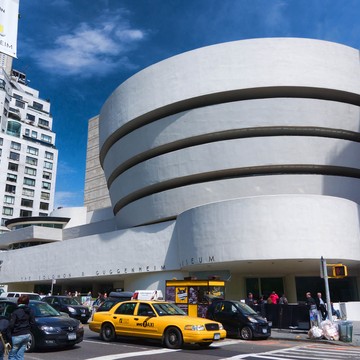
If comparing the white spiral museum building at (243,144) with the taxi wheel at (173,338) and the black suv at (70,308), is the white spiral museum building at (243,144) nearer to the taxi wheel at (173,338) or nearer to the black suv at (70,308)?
the black suv at (70,308)

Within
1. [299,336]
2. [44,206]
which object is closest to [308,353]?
[299,336]

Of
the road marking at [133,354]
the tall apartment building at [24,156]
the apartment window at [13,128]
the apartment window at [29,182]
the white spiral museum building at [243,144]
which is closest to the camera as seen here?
the road marking at [133,354]

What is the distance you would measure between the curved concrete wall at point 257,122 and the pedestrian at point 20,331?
26.5m

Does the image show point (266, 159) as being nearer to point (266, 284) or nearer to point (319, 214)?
point (319, 214)

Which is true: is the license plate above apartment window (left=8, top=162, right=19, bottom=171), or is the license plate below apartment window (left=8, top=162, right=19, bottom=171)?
below

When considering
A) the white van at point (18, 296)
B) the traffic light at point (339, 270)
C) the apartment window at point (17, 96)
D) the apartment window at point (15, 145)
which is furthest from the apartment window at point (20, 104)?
the traffic light at point (339, 270)

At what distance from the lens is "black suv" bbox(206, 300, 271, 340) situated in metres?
16.3

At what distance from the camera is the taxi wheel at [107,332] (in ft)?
47.3

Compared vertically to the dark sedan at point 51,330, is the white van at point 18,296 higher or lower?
higher

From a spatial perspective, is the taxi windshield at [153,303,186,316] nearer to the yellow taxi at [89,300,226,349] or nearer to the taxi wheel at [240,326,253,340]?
the yellow taxi at [89,300,226,349]

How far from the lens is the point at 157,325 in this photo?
1329 centimetres

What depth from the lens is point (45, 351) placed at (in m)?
12.0

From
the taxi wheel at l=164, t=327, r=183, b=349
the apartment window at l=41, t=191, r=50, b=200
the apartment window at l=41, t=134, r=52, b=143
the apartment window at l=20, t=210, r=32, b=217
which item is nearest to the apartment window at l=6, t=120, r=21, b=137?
the apartment window at l=41, t=134, r=52, b=143

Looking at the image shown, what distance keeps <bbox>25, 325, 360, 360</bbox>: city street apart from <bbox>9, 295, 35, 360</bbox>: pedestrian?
11.4 feet
